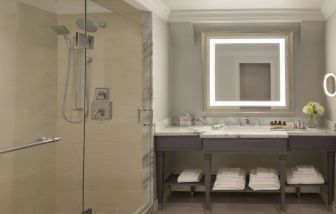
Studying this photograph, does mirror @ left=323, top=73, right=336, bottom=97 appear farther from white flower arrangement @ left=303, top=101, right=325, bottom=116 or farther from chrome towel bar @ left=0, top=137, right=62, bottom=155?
chrome towel bar @ left=0, top=137, right=62, bottom=155

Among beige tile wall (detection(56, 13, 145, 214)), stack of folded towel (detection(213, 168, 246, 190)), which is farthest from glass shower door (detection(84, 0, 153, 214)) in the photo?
stack of folded towel (detection(213, 168, 246, 190))

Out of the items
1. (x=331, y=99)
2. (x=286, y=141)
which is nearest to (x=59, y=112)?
(x=286, y=141)

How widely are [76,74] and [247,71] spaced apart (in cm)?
194

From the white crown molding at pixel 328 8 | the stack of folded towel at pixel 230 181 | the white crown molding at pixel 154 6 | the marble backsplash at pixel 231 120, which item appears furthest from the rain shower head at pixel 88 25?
the white crown molding at pixel 328 8

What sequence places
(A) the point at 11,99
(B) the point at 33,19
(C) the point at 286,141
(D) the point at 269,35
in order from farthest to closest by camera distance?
(D) the point at 269,35
(C) the point at 286,141
(B) the point at 33,19
(A) the point at 11,99

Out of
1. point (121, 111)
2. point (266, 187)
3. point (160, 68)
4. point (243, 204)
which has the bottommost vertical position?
point (243, 204)

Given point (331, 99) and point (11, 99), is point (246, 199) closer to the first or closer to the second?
point (331, 99)

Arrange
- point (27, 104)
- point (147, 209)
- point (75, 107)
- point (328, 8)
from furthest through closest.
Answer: point (328, 8), point (147, 209), point (75, 107), point (27, 104)

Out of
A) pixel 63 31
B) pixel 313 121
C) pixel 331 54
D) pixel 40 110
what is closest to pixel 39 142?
pixel 40 110

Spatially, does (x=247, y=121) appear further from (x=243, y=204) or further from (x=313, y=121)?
(x=243, y=204)

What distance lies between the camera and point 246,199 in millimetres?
3986

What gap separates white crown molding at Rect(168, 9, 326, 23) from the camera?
12.9 ft

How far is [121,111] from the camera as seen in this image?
3.62 m

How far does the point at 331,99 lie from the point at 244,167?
1.17 meters
